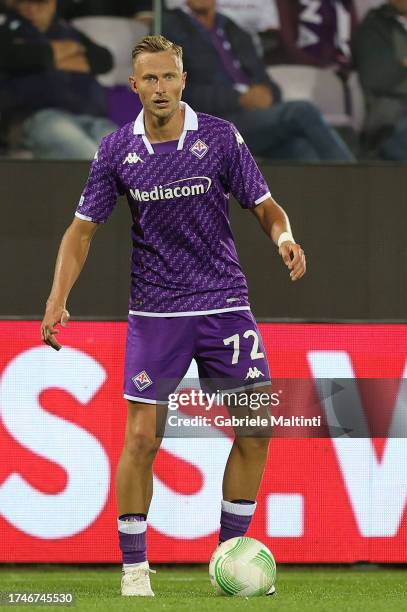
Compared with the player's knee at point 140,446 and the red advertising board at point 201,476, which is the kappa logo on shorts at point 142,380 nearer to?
the player's knee at point 140,446

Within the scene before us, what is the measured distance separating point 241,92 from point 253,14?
49 cm

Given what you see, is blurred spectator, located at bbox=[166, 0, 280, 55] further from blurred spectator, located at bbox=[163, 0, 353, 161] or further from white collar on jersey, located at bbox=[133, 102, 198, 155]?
white collar on jersey, located at bbox=[133, 102, 198, 155]

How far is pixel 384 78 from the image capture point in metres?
8.75

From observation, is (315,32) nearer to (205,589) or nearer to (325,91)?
(325,91)

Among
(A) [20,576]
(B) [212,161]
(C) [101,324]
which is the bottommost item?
(A) [20,576]

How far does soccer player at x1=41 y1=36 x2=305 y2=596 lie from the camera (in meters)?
Answer: 5.12

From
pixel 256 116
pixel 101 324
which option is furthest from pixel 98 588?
pixel 256 116

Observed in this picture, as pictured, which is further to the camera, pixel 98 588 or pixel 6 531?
pixel 6 531

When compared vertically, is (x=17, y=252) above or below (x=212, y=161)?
below

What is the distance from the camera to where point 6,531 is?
21.3ft

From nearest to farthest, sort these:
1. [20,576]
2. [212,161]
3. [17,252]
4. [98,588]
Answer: [212,161]
[98,588]
[20,576]
[17,252]

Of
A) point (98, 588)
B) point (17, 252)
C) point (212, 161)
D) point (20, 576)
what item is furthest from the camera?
point (17, 252)

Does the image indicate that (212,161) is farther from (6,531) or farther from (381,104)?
(381,104)

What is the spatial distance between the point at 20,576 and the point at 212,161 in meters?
2.24
